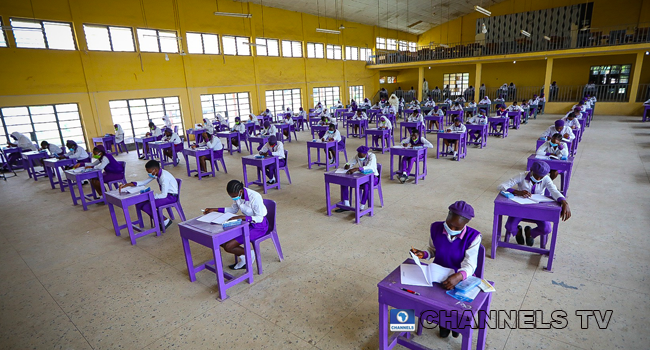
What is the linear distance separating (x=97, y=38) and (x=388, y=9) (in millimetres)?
19268

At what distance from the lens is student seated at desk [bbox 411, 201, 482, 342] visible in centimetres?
269

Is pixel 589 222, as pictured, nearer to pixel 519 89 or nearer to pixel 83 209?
pixel 83 209

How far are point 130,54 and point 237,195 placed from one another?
1513cm

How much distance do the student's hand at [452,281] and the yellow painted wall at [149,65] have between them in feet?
55.6

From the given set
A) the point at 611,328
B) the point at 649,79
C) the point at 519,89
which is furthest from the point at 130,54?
the point at 649,79

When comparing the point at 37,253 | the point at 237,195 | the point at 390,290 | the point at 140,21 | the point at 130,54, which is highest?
the point at 140,21

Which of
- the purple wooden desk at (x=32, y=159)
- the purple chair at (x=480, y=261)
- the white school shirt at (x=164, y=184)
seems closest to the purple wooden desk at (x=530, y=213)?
the purple chair at (x=480, y=261)

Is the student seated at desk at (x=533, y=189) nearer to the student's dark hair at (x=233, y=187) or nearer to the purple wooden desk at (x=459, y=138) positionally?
the student's dark hair at (x=233, y=187)

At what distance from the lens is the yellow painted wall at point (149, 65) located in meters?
13.1

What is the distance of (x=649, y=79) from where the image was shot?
1995cm

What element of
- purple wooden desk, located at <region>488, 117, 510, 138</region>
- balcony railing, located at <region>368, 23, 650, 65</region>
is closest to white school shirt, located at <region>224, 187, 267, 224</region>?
purple wooden desk, located at <region>488, 117, 510, 138</region>

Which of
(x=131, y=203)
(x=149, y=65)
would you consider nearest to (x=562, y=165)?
(x=131, y=203)

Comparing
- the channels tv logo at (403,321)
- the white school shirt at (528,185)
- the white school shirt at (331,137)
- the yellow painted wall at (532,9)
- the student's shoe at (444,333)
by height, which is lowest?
the student's shoe at (444,333)

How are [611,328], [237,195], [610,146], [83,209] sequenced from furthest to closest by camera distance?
[610,146] < [83,209] < [237,195] < [611,328]
